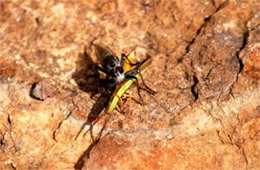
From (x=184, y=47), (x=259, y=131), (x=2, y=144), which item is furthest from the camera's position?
(x=184, y=47)

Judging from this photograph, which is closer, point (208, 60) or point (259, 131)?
point (259, 131)

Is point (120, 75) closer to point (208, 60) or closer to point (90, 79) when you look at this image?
point (90, 79)

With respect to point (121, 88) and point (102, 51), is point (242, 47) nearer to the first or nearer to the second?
point (121, 88)

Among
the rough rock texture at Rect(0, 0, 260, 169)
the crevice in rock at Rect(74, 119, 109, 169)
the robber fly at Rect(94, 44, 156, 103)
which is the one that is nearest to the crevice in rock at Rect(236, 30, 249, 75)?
the rough rock texture at Rect(0, 0, 260, 169)

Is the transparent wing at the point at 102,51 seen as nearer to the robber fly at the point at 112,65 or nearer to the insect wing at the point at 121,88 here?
the robber fly at the point at 112,65

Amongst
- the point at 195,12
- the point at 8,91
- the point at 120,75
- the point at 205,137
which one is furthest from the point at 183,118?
the point at 8,91

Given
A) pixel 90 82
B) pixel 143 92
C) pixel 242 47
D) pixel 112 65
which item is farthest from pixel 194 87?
pixel 90 82

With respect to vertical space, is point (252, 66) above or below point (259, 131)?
above

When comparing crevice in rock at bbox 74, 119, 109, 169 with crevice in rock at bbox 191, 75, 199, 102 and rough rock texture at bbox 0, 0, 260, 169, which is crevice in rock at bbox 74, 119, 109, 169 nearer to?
rough rock texture at bbox 0, 0, 260, 169
